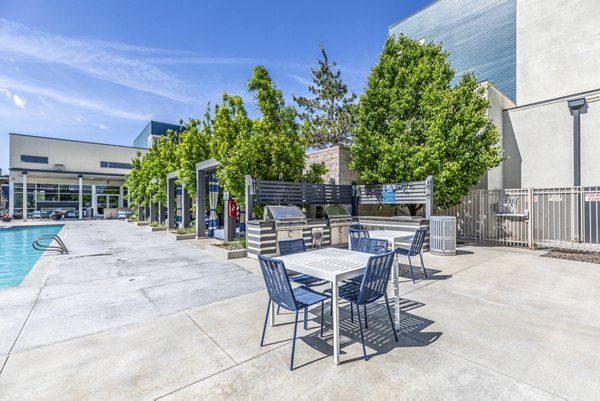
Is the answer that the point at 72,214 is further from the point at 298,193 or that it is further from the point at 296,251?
the point at 296,251

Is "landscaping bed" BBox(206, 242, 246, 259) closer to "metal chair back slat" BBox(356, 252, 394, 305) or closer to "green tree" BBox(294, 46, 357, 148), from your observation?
"metal chair back slat" BBox(356, 252, 394, 305)

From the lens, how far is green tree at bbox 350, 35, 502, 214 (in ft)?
31.1

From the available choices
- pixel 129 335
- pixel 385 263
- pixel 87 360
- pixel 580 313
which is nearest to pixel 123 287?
pixel 129 335

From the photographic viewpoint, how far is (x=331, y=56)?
57.2 ft

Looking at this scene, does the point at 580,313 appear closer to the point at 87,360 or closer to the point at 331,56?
the point at 87,360

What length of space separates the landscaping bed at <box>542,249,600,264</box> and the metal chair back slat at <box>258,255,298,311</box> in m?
8.65

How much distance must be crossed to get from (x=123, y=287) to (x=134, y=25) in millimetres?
8964

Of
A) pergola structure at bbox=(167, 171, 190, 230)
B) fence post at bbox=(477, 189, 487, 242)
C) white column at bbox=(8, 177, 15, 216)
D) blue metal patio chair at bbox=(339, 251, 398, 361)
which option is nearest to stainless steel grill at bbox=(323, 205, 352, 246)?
fence post at bbox=(477, 189, 487, 242)

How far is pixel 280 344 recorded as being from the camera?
9.93 feet

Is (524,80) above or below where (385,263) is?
above

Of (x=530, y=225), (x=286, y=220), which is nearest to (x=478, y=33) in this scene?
(x=530, y=225)

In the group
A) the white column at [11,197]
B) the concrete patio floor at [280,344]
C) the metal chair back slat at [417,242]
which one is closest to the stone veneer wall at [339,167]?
the metal chair back slat at [417,242]

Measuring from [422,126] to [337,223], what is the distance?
15.3 ft

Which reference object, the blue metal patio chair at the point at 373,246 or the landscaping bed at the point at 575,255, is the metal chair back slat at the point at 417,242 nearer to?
the blue metal patio chair at the point at 373,246
